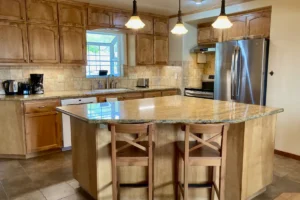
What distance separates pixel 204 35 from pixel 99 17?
2.24 meters

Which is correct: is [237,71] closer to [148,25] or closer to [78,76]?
[148,25]

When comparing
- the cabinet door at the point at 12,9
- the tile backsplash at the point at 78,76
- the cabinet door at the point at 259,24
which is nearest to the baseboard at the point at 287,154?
the cabinet door at the point at 259,24

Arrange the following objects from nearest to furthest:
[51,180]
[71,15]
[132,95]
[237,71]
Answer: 1. [51,180]
2. [237,71]
3. [71,15]
4. [132,95]

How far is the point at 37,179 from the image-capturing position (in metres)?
3.05

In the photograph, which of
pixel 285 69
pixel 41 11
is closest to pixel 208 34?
pixel 285 69

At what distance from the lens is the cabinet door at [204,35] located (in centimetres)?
511

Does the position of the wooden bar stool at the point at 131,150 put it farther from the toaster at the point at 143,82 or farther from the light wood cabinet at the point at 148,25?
the light wood cabinet at the point at 148,25

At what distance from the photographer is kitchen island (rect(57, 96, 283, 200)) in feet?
7.52

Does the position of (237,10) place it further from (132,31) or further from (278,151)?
(278,151)

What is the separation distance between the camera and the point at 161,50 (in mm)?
5547

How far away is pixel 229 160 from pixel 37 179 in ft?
7.67

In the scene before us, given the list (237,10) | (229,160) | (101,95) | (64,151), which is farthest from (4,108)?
(237,10)

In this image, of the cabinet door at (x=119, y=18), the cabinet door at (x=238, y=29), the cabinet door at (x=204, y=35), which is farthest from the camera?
the cabinet door at (x=204, y=35)

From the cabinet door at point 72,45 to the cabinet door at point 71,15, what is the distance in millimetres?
101
